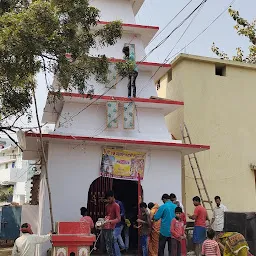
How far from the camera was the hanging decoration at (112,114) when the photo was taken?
41.4ft

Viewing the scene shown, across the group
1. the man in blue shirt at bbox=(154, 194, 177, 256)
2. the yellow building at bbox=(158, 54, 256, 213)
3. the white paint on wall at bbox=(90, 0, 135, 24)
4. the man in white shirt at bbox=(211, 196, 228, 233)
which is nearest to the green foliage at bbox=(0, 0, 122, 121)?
the man in blue shirt at bbox=(154, 194, 177, 256)

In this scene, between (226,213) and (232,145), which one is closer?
(226,213)

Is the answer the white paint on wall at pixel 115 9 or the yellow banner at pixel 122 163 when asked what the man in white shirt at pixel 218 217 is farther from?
the white paint on wall at pixel 115 9

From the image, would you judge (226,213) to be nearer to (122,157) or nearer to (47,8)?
(122,157)

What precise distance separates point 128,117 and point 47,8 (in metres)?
5.44

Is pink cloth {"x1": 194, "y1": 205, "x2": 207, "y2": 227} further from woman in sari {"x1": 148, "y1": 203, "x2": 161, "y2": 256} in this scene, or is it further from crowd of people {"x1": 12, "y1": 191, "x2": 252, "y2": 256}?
woman in sari {"x1": 148, "y1": 203, "x2": 161, "y2": 256}

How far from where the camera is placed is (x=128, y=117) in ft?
42.0

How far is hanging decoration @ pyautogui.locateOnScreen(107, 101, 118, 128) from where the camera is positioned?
1262 centimetres

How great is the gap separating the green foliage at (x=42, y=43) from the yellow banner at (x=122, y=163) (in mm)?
2778

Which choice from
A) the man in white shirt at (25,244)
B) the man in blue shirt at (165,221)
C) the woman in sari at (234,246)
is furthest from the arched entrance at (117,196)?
the man in white shirt at (25,244)

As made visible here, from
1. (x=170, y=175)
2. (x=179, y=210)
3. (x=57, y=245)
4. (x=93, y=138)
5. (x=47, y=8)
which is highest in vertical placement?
(x=47, y=8)

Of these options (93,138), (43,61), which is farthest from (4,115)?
(93,138)

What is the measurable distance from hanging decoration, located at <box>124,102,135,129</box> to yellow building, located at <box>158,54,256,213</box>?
10.7ft

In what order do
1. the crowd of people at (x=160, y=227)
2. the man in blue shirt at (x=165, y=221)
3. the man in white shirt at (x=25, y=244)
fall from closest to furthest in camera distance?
the man in white shirt at (x=25, y=244), the crowd of people at (x=160, y=227), the man in blue shirt at (x=165, y=221)
